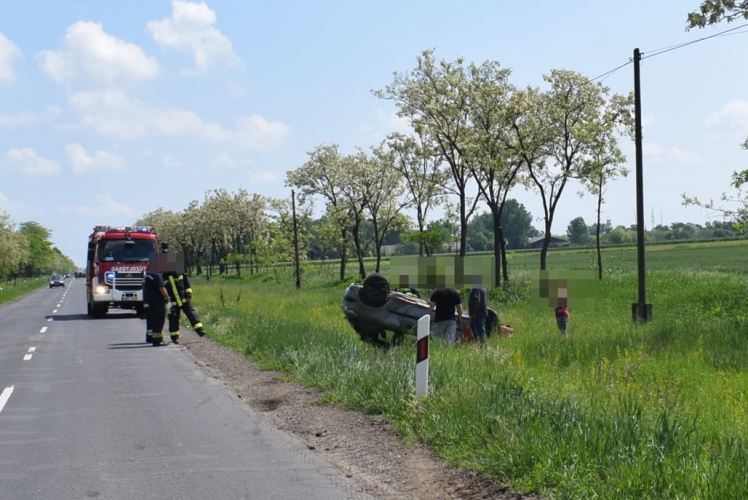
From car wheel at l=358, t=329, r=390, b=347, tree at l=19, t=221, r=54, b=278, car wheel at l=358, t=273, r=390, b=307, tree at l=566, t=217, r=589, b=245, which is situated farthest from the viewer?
tree at l=19, t=221, r=54, b=278

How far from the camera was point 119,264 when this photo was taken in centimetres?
2906

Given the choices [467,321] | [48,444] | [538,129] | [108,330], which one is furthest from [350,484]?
[538,129]

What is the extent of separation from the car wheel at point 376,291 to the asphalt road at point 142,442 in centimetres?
333

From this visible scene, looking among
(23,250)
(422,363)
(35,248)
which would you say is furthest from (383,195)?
(35,248)

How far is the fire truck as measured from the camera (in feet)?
95.0

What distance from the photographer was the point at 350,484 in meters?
6.79

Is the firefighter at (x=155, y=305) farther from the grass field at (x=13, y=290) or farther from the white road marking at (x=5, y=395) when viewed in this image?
the grass field at (x=13, y=290)

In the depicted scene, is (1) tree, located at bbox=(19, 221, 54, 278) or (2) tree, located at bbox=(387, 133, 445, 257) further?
(1) tree, located at bbox=(19, 221, 54, 278)

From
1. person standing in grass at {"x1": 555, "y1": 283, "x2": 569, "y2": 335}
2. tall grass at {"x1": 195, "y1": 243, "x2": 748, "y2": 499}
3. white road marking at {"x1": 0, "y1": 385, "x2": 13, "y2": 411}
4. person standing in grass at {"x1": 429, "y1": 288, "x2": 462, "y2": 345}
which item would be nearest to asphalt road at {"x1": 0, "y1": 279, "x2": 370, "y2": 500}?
white road marking at {"x1": 0, "y1": 385, "x2": 13, "y2": 411}

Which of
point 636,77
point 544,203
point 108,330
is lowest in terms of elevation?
point 108,330

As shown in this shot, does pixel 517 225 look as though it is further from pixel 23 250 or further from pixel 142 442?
pixel 142 442

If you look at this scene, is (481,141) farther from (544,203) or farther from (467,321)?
(467,321)

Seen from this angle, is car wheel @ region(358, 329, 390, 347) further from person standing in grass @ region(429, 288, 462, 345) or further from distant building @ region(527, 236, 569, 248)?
distant building @ region(527, 236, 569, 248)

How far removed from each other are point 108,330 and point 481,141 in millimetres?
21641
